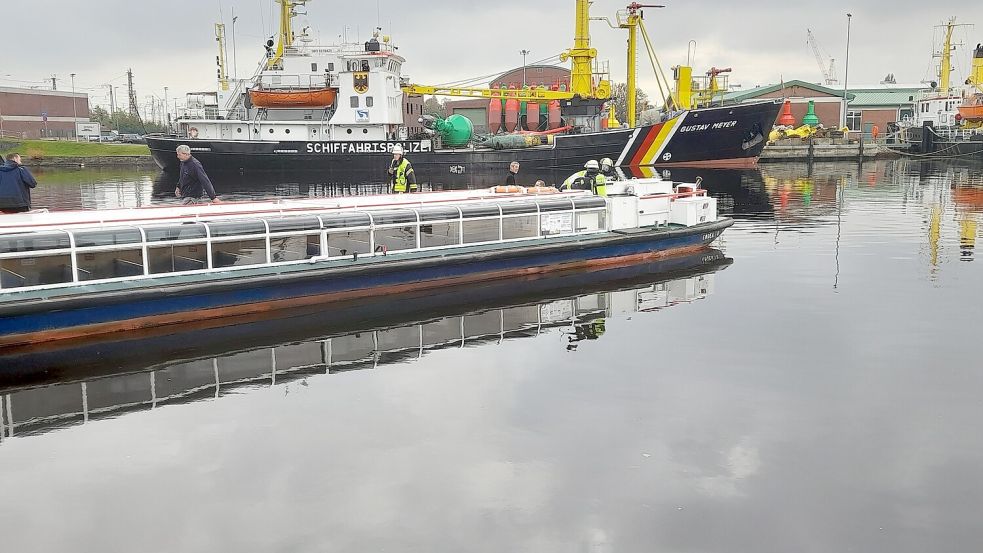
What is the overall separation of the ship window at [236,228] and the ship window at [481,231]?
4424mm

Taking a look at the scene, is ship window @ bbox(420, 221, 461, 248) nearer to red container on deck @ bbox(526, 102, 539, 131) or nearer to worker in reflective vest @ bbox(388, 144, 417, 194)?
worker in reflective vest @ bbox(388, 144, 417, 194)

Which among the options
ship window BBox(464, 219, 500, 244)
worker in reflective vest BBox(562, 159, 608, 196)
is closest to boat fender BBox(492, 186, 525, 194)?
ship window BBox(464, 219, 500, 244)

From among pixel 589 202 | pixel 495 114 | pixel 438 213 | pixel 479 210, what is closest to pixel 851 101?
pixel 495 114

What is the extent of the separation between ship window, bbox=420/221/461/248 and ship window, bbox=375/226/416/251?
12.2 inches

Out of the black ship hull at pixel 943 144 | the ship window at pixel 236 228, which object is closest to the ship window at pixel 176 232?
the ship window at pixel 236 228

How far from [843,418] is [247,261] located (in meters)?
9.80

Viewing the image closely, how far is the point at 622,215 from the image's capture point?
55.2ft

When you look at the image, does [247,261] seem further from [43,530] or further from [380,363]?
[43,530]

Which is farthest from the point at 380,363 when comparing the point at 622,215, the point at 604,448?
the point at 622,215

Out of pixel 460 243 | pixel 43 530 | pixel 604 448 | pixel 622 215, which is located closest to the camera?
pixel 43 530

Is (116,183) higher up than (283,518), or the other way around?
(116,183)

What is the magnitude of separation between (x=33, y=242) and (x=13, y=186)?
347 cm

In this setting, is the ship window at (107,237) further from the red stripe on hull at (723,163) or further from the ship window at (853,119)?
the ship window at (853,119)

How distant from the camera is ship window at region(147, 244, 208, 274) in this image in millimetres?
12789
